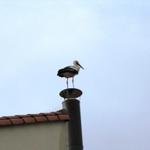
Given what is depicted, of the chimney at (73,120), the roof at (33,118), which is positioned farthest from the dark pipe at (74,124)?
the roof at (33,118)

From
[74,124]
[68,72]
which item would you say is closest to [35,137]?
[74,124]

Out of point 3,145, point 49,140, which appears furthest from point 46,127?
point 3,145

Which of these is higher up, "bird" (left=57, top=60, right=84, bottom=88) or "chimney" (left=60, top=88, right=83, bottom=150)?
"bird" (left=57, top=60, right=84, bottom=88)

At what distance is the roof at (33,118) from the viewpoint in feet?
32.6

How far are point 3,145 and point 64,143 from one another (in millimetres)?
1296

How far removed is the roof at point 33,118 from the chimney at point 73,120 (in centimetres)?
61

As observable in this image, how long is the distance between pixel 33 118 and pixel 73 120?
1372mm

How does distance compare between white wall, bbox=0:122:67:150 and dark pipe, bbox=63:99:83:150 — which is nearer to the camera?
white wall, bbox=0:122:67:150

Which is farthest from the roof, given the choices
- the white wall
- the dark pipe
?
the dark pipe

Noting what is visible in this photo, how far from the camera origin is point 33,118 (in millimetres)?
10195

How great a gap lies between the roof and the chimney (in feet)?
1.99

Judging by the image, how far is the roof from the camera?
993cm

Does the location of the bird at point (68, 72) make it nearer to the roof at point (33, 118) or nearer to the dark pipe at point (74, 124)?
the dark pipe at point (74, 124)

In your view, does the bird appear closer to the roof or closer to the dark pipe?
the dark pipe
